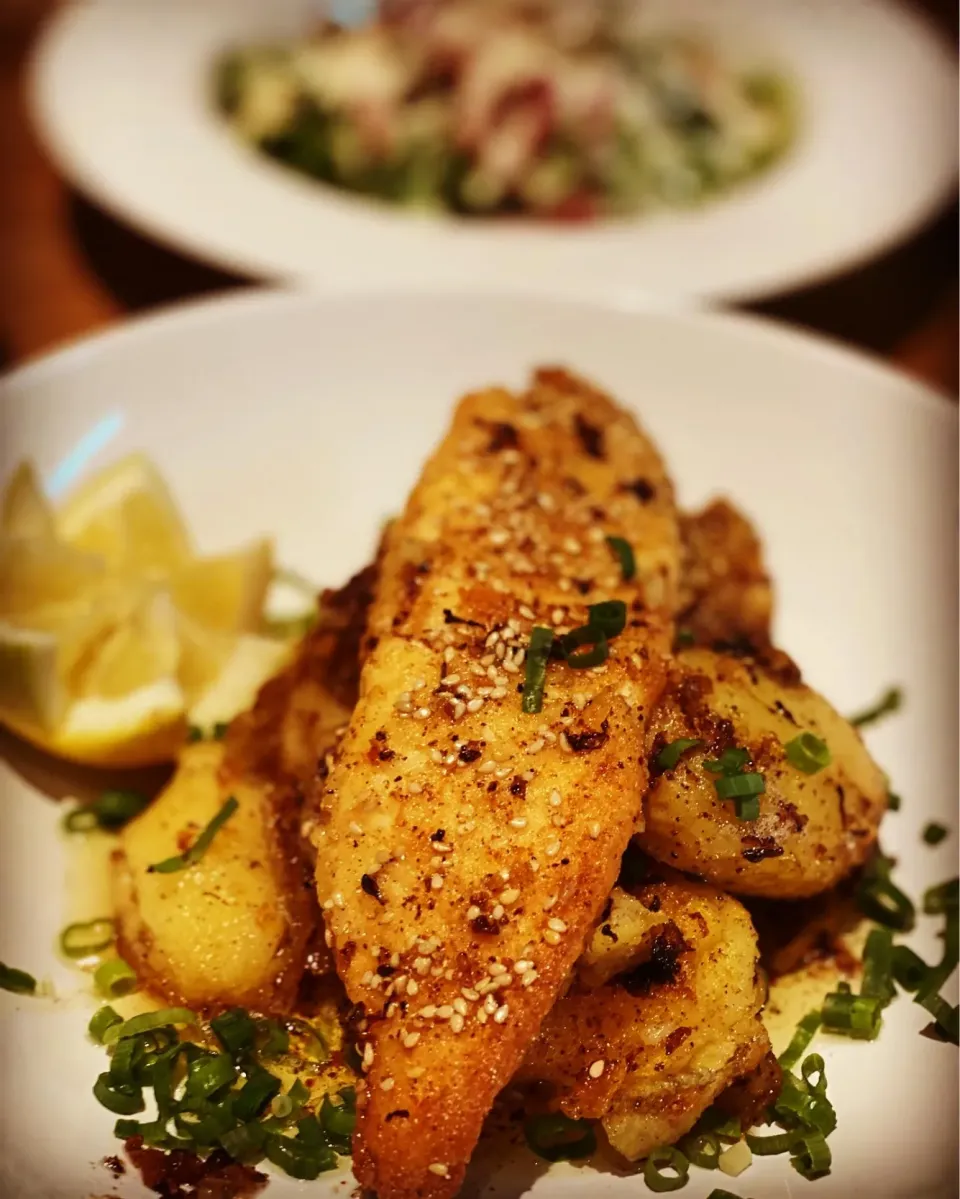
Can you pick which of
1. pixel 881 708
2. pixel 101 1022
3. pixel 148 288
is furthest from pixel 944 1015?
pixel 148 288

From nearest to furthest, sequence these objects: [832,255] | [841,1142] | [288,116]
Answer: [841,1142] < [832,255] < [288,116]

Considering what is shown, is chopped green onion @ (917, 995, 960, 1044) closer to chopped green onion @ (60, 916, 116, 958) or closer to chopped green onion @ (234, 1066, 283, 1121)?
chopped green onion @ (234, 1066, 283, 1121)

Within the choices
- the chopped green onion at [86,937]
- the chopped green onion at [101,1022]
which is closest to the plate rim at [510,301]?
the chopped green onion at [86,937]

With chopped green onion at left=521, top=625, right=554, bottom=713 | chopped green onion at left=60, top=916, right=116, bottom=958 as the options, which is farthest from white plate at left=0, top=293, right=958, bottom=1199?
chopped green onion at left=521, top=625, right=554, bottom=713

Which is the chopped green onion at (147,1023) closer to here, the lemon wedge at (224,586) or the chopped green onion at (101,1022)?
the chopped green onion at (101,1022)

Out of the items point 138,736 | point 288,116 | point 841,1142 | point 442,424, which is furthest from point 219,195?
point 841,1142

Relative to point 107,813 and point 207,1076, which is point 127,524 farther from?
point 207,1076

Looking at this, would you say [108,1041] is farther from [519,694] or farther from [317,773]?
[519,694]
